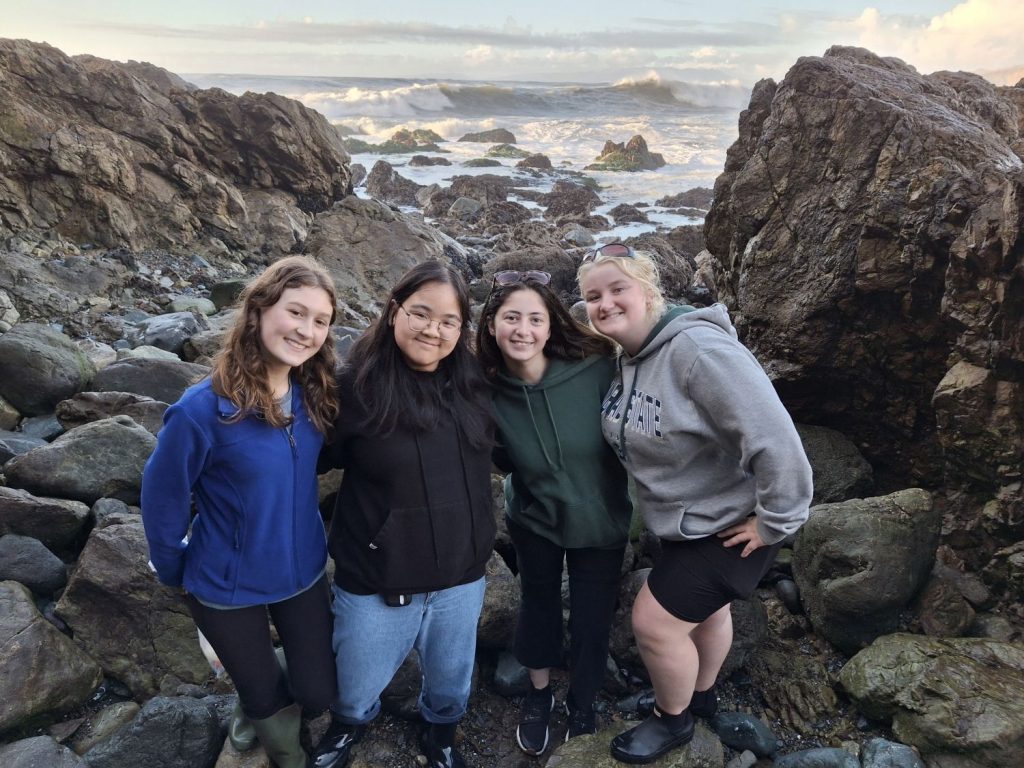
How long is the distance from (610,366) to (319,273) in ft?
4.10

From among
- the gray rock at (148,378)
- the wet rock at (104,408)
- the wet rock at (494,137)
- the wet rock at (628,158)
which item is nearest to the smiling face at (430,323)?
the wet rock at (104,408)

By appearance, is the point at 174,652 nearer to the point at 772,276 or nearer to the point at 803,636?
the point at 803,636

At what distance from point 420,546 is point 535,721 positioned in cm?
127

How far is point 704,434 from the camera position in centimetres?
254

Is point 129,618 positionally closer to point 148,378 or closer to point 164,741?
point 164,741

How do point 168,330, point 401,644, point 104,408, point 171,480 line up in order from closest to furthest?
point 171,480 → point 401,644 → point 104,408 → point 168,330

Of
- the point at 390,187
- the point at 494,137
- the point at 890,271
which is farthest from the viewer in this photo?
the point at 494,137

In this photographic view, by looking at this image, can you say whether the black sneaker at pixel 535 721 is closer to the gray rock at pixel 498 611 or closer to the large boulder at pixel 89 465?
the gray rock at pixel 498 611

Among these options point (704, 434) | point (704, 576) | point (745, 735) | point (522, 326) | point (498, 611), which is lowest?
point (745, 735)

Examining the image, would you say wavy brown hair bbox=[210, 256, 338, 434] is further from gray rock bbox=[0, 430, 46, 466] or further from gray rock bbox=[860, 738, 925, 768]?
gray rock bbox=[0, 430, 46, 466]

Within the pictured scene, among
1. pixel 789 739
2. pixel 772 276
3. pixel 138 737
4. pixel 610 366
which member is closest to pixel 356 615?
pixel 138 737

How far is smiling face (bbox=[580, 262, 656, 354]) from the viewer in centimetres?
275

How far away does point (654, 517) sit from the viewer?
2.75 meters

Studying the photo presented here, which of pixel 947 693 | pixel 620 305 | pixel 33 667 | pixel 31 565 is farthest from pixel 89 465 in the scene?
pixel 947 693
